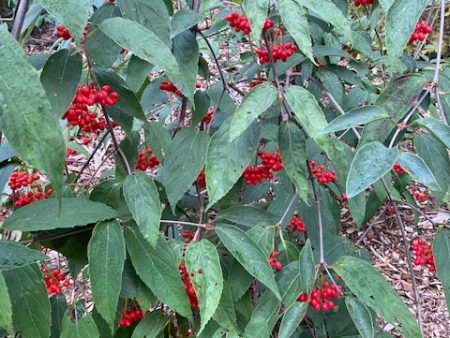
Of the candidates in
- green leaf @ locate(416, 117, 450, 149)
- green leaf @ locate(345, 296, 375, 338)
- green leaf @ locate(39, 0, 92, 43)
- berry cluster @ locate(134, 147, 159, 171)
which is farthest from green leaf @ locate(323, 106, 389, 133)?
berry cluster @ locate(134, 147, 159, 171)

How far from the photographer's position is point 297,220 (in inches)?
69.4

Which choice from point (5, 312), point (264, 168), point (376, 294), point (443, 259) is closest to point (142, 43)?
point (5, 312)

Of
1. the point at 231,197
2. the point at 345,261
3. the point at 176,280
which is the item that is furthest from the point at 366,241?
the point at 176,280

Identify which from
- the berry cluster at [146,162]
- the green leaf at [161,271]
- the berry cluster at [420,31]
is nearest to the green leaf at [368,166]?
the green leaf at [161,271]

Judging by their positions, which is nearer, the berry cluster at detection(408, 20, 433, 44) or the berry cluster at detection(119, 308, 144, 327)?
the berry cluster at detection(119, 308, 144, 327)

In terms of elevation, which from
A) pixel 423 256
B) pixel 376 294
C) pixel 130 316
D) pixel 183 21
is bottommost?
pixel 423 256

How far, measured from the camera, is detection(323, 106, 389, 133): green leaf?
3.45ft

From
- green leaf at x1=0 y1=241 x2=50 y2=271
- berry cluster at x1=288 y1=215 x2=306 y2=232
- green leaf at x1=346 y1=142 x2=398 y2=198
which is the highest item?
green leaf at x1=346 y1=142 x2=398 y2=198

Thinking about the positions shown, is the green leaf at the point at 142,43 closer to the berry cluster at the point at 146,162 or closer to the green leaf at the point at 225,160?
the green leaf at the point at 225,160

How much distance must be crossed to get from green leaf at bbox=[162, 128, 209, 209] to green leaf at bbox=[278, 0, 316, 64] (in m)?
0.44

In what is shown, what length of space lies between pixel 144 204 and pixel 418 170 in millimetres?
539

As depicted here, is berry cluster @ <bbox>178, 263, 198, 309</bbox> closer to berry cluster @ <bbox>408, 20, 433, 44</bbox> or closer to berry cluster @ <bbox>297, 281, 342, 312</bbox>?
berry cluster @ <bbox>297, 281, 342, 312</bbox>

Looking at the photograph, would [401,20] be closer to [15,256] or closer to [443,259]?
[443,259]

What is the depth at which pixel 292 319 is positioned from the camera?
1.18 m
